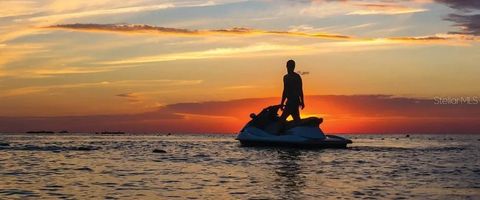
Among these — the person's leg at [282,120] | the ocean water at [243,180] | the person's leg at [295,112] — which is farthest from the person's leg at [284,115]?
the ocean water at [243,180]

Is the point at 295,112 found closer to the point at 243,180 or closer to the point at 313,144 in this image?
the point at 313,144

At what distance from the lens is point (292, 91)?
1710 inches

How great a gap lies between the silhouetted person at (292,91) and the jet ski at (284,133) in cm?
99

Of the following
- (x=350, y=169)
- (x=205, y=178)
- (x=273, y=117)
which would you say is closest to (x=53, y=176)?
(x=205, y=178)

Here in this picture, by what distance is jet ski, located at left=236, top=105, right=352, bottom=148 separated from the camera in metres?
40.6

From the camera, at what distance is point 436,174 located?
2495 cm

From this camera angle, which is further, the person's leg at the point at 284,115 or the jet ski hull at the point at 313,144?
the person's leg at the point at 284,115

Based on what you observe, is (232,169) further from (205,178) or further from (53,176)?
(53,176)

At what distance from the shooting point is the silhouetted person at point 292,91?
1713 inches

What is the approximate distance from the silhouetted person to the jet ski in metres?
0.99

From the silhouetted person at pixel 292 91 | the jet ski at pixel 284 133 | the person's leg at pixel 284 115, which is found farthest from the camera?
the person's leg at pixel 284 115

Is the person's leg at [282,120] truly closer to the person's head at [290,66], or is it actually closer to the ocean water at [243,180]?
the person's head at [290,66]

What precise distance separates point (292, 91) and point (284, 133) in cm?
294

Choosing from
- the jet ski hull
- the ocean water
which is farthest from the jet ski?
the ocean water
